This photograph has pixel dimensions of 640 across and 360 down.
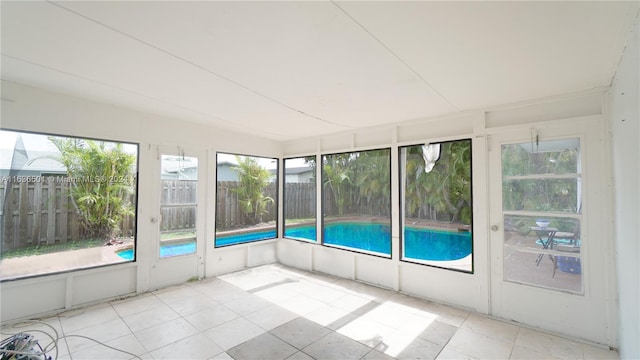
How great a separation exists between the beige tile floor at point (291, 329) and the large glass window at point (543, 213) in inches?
24.9

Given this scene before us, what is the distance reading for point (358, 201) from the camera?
5055 mm

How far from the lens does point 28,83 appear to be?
8.91ft

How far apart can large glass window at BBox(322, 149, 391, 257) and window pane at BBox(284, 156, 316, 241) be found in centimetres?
29

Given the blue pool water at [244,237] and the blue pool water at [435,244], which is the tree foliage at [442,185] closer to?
the blue pool water at [435,244]

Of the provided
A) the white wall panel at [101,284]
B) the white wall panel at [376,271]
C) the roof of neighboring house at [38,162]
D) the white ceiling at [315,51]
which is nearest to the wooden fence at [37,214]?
the roof of neighboring house at [38,162]

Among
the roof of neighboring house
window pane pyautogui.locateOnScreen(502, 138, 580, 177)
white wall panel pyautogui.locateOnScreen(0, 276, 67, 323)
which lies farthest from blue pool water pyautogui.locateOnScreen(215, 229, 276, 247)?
window pane pyautogui.locateOnScreen(502, 138, 580, 177)

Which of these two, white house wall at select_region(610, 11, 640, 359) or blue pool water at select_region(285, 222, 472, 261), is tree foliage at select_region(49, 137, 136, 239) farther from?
white house wall at select_region(610, 11, 640, 359)

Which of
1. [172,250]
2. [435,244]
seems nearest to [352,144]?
[435,244]

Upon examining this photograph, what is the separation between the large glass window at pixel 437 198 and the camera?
350 centimetres

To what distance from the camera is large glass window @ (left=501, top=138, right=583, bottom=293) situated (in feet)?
8.95

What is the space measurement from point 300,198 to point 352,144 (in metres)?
1.64

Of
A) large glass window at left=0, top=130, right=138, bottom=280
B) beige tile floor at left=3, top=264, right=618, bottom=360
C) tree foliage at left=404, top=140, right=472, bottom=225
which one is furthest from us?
tree foliage at left=404, top=140, right=472, bottom=225

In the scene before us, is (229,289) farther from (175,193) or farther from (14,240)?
(14,240)

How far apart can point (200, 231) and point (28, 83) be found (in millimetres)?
2639
